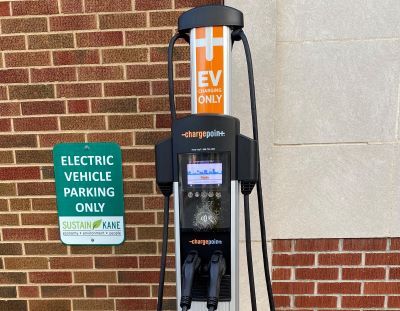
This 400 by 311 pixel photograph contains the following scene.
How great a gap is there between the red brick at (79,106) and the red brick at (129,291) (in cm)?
106

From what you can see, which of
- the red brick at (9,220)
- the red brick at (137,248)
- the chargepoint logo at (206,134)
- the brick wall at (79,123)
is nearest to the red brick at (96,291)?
the brick wall at (79,123)

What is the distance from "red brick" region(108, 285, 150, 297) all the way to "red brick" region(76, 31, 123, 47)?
1.41m

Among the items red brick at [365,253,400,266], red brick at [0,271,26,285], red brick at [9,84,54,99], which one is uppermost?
red brick at [9,84,54,99]

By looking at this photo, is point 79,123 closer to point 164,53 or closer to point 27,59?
point 27,59

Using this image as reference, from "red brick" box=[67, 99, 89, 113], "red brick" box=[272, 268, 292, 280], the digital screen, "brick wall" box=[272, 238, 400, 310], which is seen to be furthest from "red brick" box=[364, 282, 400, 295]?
"red brick" box=[67, 99, 89, 113]

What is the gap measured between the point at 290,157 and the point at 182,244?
865 millimetres

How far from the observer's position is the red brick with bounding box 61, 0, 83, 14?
6.40ft

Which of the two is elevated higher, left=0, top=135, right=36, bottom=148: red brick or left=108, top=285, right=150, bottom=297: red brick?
left=0, top=135, right=36, bottom=148: red brick

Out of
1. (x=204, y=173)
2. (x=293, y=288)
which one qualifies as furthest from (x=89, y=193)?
(x=293, y=288)

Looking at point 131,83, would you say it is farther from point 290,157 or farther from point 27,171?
point 290,157

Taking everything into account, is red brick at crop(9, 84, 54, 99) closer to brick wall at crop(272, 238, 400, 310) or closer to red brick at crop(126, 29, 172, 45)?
red brick at crop(126, 29, 172, 45)

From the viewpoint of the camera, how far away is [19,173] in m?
2.13

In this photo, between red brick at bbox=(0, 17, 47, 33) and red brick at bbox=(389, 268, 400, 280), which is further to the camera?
red brick at bbox=(389, 268, 400, 280)

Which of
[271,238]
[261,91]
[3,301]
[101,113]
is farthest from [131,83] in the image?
[3,301]
